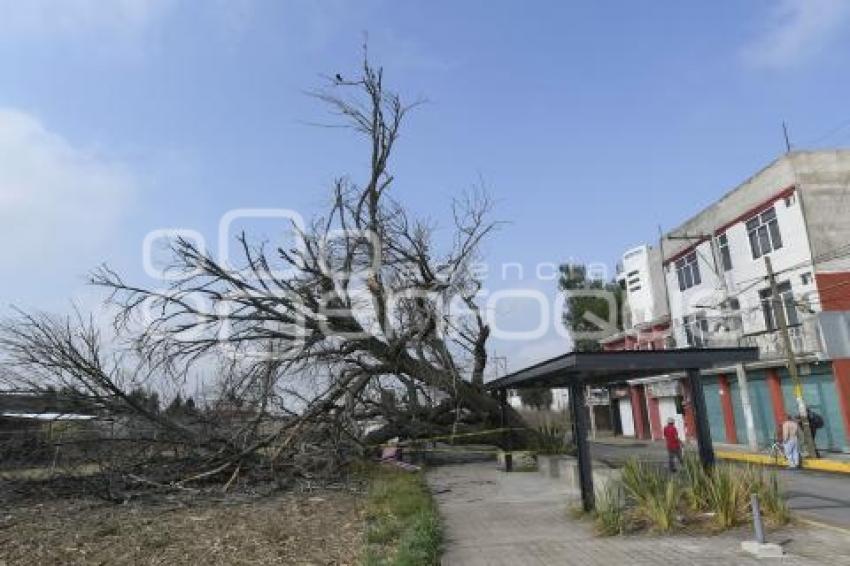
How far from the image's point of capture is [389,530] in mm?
10828

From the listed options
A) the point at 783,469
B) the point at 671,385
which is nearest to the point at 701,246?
the point at 671,385

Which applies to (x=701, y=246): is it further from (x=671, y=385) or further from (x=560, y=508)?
(x=560, y=508)

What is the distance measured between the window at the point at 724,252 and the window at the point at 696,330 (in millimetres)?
2791

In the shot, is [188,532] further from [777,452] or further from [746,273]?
[746,273]

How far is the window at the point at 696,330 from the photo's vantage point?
1382 inches

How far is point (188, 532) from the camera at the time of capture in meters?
11.9

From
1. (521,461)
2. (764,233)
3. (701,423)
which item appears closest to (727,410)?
(764,233)

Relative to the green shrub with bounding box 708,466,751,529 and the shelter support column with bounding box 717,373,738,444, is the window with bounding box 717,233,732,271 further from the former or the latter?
the green shrub with bounding box 708,466,751,529

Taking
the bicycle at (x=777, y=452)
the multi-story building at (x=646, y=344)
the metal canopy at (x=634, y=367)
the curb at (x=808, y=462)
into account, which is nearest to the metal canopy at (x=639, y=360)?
the metal canopy at (x=634, y=367)

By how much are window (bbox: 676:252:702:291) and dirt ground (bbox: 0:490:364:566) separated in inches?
1034

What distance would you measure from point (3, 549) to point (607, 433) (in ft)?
152

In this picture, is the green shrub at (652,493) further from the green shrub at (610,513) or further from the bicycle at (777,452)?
the bicycle at (777,452)

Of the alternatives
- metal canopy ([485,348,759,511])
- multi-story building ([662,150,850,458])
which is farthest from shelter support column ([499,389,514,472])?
multi-story building ([662,150,850,458])

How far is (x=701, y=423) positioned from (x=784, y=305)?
17.9 meters
